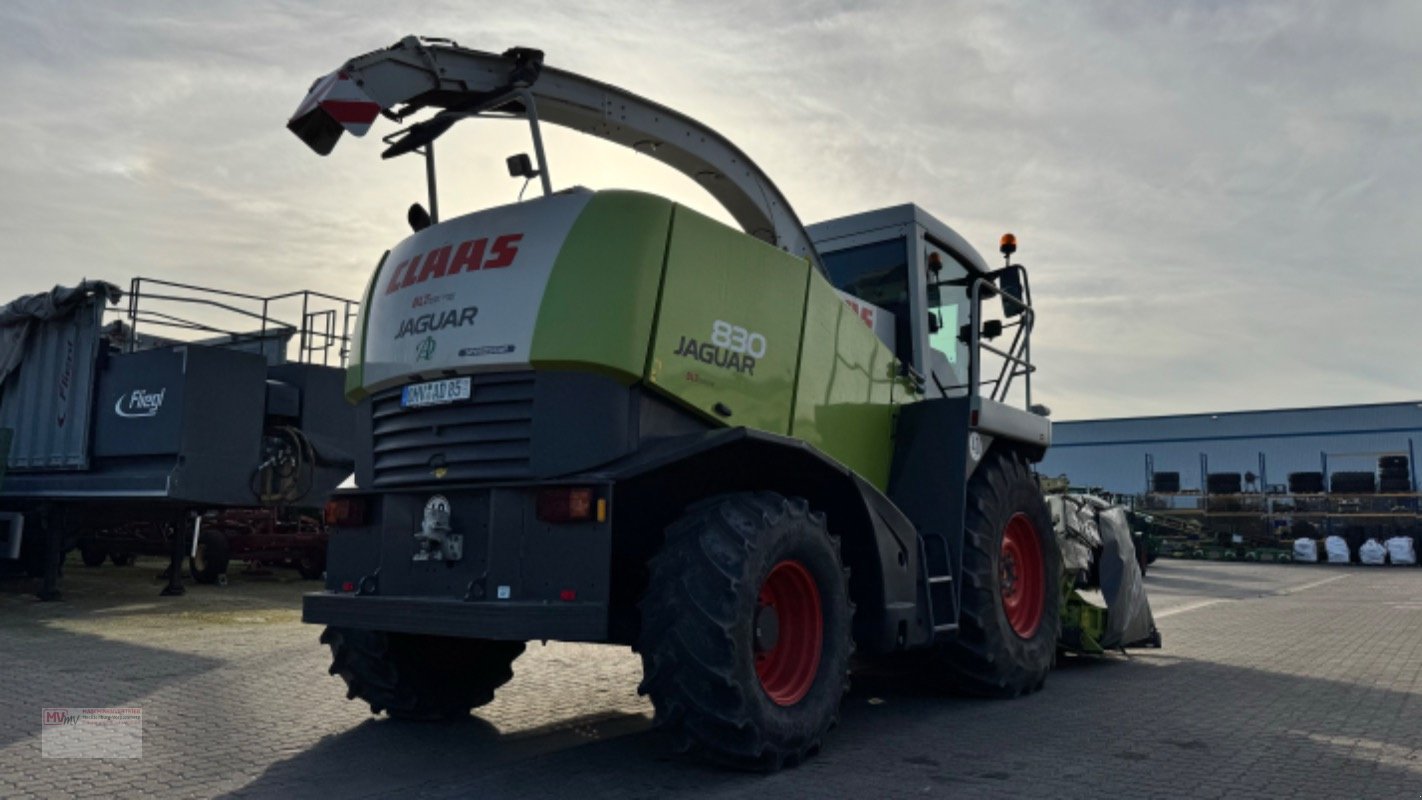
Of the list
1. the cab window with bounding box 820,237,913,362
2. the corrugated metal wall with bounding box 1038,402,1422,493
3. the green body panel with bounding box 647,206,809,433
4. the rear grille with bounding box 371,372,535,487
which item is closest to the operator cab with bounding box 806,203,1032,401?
the cab window with bounding box 820,237,913,362

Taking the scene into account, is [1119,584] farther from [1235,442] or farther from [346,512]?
[1235,442]

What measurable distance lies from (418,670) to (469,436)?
5.49 ft

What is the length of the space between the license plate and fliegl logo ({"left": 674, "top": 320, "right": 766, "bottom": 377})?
107cm

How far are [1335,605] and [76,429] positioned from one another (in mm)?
16965

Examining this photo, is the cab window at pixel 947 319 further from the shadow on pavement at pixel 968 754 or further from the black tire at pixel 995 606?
the shadow on pavement at pixel 968 754

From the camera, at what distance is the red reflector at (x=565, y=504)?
4.55 metres

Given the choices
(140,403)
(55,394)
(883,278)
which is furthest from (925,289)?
(55,394)

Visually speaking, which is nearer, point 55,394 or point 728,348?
point 728,348

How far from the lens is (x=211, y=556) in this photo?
14.1 meters

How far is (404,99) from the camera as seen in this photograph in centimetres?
533

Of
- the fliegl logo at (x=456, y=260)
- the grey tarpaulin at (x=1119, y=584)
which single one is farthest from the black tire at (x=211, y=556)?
the grey tarpaulin at (x=1119, y=584)

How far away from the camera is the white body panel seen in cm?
500

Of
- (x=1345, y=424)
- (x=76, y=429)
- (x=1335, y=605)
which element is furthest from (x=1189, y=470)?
(x=76, y=429)

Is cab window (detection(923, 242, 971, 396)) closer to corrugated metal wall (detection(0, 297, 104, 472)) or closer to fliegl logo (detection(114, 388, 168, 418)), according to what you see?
fliegl logo (detection(114, 388, 168, 418))
